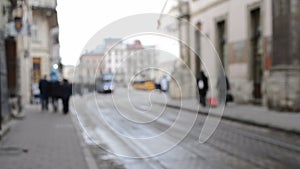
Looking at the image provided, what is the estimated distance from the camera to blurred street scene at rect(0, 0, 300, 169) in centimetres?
646

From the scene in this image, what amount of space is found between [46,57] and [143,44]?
33.4 meters

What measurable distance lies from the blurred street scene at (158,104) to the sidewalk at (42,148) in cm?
2

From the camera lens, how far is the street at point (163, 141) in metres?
7.60

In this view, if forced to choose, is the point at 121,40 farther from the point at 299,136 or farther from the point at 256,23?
the point at 256,23

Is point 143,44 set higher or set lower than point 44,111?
higher

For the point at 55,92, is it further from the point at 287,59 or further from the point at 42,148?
the point at 42,148

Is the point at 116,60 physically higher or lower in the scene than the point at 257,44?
lower

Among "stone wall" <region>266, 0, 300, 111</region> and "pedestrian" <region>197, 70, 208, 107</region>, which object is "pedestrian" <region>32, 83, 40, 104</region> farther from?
"pedestrian" <region>197, 70, 208, 107</region>

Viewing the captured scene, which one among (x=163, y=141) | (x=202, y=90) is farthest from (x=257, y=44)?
(x=163, y=141)

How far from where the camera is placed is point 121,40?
6207 mm

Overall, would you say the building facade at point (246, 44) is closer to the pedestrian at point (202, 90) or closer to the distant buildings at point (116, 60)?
the pedestrian at point (202, 90)

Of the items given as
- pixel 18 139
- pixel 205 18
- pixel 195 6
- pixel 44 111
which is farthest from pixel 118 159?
pixel 195 6

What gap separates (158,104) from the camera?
7980 millimetres

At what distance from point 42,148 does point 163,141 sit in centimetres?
274
